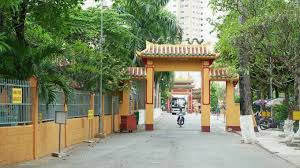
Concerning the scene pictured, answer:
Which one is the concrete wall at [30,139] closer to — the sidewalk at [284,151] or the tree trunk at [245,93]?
the tree trunk at [245,93]

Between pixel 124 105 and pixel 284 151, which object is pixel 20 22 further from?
pixel 124 105

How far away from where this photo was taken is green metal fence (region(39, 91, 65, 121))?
18.8 m

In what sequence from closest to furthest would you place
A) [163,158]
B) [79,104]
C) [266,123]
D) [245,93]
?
[163,158]
[79,104]
[245,93]
[266,123]

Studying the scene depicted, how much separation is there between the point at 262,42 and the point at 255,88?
26581 millimetres

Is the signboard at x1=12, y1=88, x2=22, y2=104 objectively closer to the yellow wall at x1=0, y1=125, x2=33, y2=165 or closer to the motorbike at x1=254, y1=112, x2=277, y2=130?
the yellow wall at x1=0, y1=125, x2=33, y2=165

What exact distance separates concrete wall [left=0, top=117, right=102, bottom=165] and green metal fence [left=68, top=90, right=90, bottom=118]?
37 centimetres

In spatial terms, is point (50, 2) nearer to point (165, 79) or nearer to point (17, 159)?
point (17, 159)

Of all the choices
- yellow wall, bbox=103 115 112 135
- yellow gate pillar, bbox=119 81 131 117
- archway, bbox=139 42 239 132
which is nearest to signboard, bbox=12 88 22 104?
yellow wall, bbox=103 115 112 135

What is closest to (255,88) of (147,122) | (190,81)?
(147,122)

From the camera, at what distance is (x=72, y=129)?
23.3 m

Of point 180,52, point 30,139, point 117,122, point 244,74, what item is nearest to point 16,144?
point 30,139

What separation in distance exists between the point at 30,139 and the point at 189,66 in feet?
72.8

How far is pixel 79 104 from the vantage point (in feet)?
84.4

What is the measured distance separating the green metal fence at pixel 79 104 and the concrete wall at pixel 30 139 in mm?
373
